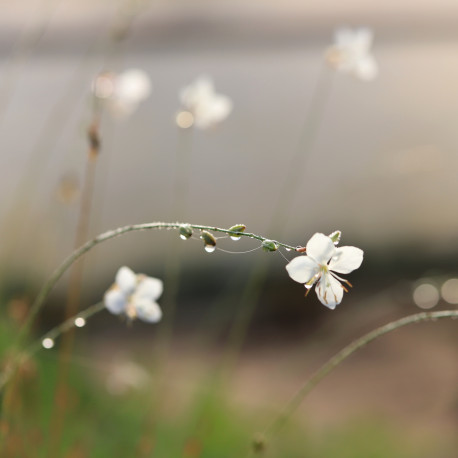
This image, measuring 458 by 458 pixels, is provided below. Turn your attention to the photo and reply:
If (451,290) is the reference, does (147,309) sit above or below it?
below

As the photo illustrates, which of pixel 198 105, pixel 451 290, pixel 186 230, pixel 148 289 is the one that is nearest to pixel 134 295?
pixel 148 289

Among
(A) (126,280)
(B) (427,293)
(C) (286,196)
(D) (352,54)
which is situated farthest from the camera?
(C) (286,196)

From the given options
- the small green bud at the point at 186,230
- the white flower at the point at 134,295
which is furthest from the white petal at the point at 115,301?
the small green bud at the point at 186,230

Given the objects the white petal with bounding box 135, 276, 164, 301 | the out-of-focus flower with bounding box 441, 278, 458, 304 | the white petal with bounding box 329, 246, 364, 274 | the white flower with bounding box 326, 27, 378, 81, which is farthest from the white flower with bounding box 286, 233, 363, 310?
the out-of-focus flower with bounding box 441, 278, 458, 304

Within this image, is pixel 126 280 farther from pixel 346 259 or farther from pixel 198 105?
pixel 198 105

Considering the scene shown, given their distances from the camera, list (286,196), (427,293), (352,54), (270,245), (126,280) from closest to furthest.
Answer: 1. (270,245)
2. (126,280)
3. (352,54)
4. (427,293)
5. (286,196)

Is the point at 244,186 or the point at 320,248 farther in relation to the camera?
the point at 244,186

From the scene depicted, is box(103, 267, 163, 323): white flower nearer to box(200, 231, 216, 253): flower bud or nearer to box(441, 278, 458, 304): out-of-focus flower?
box(200, 231, 216, 253): flower bud
